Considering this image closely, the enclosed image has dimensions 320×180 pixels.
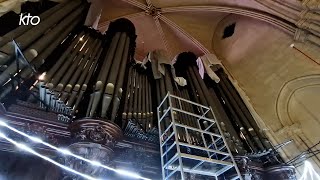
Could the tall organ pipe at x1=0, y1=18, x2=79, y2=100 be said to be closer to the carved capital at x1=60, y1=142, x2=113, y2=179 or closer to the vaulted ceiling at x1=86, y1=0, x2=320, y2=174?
the carved capital at x1=60, y1=142, x2=113, y2=179

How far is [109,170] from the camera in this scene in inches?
101

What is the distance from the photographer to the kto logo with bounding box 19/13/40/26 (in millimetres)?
4078

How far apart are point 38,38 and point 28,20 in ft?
1.93

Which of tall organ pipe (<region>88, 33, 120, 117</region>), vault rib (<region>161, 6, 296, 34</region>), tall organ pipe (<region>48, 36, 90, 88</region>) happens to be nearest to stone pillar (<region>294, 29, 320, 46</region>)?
vault rib (<region>161, 6, 296, 34</region>)

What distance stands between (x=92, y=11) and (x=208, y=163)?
455 centimetres

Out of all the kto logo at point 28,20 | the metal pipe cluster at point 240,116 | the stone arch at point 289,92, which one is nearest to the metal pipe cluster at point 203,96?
the metal pipe cluster at point 240,116

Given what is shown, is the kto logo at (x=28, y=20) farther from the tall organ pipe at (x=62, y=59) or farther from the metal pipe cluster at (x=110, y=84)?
the metal pipe cluster at (x=110, y=84)

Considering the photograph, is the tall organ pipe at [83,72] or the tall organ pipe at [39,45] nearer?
the tall organ pipe at [39,45]

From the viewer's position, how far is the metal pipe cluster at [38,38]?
2814mm

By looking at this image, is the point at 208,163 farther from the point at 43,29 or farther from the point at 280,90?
the point at 280,90

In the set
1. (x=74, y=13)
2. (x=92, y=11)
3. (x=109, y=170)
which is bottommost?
(x=109, y=170)

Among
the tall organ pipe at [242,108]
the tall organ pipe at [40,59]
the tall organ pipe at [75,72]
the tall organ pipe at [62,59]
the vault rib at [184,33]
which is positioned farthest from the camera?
the vault rib at [184,33]

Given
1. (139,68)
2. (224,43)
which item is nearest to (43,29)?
(139,68)


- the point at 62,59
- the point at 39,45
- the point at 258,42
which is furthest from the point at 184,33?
the point at 39,45
